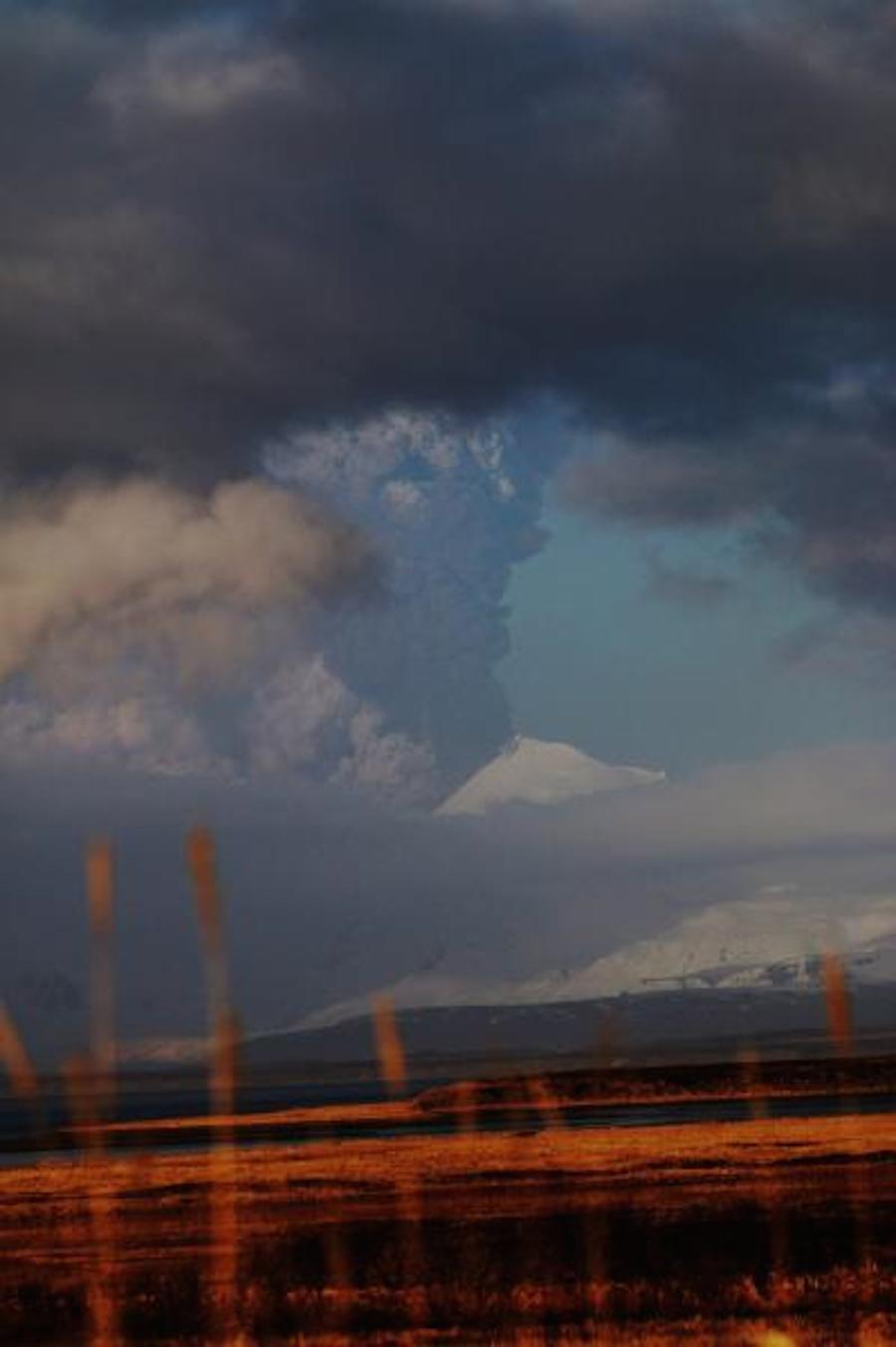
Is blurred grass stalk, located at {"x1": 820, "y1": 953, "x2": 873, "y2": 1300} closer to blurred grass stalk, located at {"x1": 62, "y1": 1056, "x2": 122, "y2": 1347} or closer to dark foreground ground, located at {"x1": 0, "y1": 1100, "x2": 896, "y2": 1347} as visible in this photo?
dark foreground ground, located at {"x1": 0, "y1": 1100, "x2": 896, "y2": 1347}

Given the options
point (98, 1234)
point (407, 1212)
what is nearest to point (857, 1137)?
point (407, 1212)

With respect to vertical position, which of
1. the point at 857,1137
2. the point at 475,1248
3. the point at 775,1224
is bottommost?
the point at 775,1224

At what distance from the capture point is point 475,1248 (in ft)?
159

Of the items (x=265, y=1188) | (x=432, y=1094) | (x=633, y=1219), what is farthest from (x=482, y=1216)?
(x=432, y=1094)

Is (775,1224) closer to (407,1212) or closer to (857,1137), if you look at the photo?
(407,1212)

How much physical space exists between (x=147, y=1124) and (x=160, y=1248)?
115690 millimetres

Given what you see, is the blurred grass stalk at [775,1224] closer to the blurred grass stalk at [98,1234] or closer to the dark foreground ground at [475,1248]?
the dark foreground ground at [475,1248]

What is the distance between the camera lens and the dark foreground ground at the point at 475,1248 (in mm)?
36625

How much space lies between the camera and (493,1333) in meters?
34.9

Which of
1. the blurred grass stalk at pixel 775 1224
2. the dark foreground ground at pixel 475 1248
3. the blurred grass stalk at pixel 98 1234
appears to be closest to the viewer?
the blurred grass stalk at pixel 98 1234

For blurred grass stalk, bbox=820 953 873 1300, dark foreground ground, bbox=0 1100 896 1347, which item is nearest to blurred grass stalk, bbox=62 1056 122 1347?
dark foreground ground, bbox=0 1100 896 1347

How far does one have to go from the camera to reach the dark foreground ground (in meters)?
36.6

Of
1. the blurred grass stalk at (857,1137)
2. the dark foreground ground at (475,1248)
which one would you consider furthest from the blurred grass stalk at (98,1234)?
the blurred grass stalk at (857,1137)

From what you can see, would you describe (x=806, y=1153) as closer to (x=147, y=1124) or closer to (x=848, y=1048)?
(x=848, y=1048)
